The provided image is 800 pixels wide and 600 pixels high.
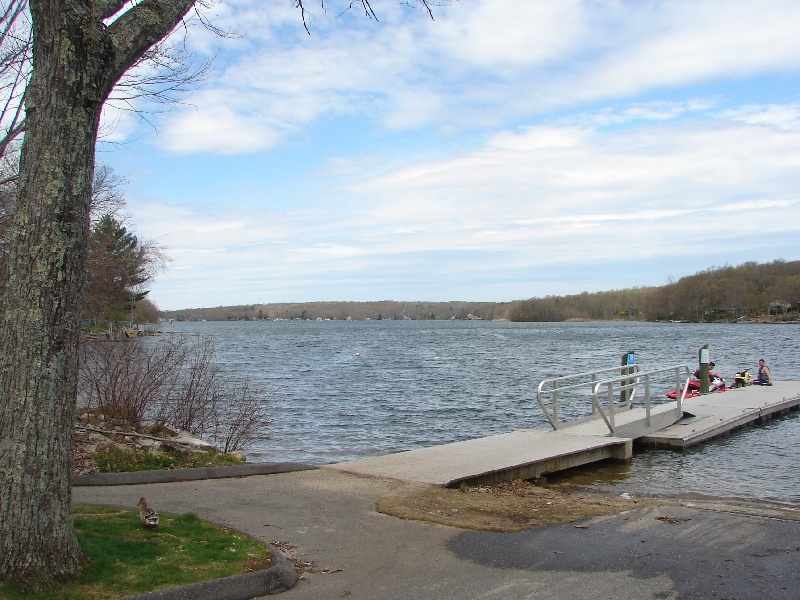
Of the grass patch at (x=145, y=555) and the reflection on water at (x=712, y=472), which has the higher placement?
the grass patch at (x=145, y=555)

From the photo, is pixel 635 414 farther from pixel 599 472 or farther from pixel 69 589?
pixel 69 589

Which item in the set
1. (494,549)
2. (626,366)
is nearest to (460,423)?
(626,366)

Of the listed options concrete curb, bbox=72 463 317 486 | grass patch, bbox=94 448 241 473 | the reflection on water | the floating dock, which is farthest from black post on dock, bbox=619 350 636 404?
grass patch, bbox=94 448 241 473

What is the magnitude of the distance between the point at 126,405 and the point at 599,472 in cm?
844

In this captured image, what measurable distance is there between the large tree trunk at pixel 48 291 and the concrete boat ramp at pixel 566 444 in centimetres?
554

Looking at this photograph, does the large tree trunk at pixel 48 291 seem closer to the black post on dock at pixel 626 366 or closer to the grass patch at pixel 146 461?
the grass patch at pixel 146 461

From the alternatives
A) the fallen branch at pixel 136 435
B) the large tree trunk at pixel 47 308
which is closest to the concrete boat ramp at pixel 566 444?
the fallen branch at pixel 136 435

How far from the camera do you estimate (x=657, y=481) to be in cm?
1233

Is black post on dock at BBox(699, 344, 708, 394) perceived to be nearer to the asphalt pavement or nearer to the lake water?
the lake water

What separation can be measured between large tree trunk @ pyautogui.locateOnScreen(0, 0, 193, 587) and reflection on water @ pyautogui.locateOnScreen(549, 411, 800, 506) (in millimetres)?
8719

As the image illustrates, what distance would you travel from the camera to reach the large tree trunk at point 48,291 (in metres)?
4.94

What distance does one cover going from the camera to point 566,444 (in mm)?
12961

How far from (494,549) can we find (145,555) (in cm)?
312

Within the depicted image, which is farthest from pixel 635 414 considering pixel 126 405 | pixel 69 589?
pixel 69 589
